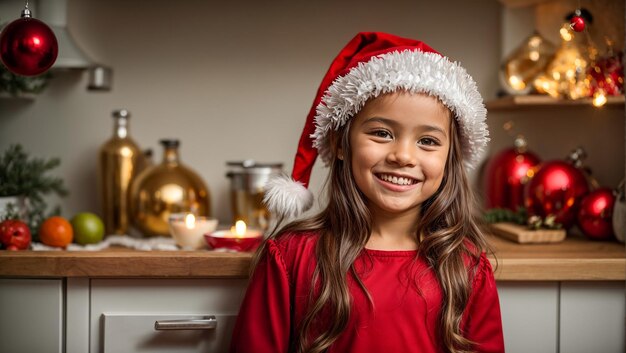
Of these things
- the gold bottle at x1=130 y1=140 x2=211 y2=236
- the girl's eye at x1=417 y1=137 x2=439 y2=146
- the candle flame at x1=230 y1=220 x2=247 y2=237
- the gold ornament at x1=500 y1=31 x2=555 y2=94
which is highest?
the gold ornament at x1=500 y1=31 x2=555 y2=94

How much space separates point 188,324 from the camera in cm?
113

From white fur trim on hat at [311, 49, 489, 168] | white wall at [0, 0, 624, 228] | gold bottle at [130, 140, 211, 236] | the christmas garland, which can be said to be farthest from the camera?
white wall at [0, 0, 624, 228]

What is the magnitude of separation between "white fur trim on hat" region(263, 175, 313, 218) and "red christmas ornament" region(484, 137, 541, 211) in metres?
0.68

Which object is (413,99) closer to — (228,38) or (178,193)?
(178,193)

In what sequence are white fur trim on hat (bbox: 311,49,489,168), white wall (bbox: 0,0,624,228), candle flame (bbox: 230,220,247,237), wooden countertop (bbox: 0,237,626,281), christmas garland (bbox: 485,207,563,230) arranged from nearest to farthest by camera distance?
white fur trim on hat (bbox: 311,49,489,168) < wooden countertop (bbox: 0,237,626,281) < candle flame (bbox: 230,220,247,237) < christmas garland (bbox: 485,207,563,230) < white wall (bbox: 0,0,624,228)

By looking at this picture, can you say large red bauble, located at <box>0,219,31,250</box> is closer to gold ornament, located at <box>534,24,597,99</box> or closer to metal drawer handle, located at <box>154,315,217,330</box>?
metal drawer handle, located at <box>154,315,217,330</box>

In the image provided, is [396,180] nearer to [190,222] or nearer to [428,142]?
[428,142]

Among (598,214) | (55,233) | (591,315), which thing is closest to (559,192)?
(598,214)

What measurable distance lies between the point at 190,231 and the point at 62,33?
2.01 ft

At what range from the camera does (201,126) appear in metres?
1.66

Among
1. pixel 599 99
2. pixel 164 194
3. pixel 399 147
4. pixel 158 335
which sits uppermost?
pixel 599 99

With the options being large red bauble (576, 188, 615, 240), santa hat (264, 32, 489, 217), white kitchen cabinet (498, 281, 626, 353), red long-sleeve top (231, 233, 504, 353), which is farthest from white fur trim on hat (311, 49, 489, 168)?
large red bauble (576, 188, 615, 240)

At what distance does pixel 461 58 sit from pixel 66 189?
112cm

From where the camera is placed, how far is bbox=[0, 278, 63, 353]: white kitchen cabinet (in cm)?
114
